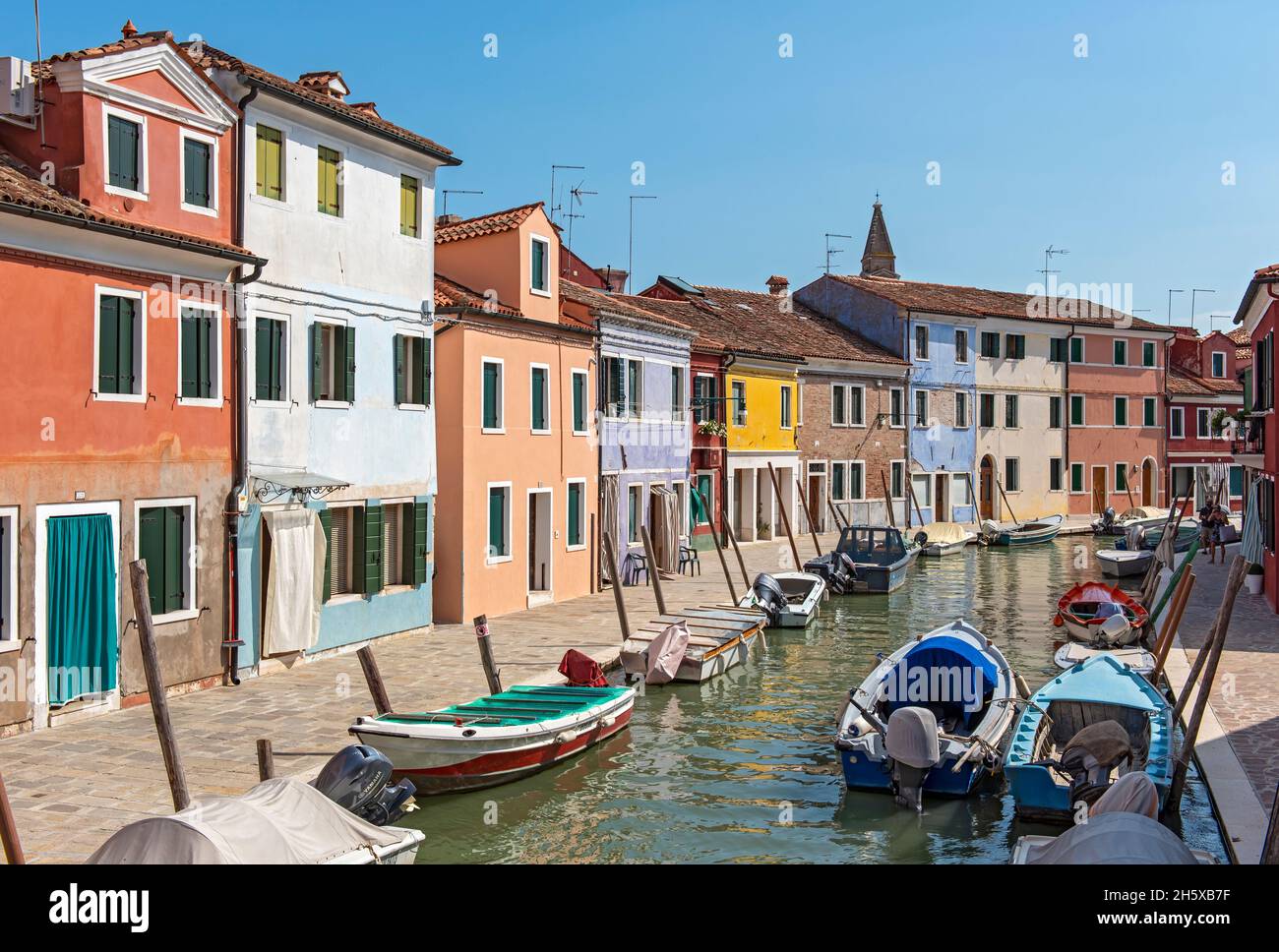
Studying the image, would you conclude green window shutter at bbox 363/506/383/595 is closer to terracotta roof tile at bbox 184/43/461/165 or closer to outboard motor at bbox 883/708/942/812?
terracotta roof tile at bbox 184/43/461/165

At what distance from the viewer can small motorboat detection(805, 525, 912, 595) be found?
29266 mm

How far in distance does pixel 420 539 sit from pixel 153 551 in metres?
5.95

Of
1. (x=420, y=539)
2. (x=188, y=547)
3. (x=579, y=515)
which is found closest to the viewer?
(x=188, y=547)

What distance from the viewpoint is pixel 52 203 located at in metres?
13.0

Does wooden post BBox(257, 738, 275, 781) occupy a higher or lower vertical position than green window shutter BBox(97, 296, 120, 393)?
lower

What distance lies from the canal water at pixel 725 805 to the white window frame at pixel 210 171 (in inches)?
323

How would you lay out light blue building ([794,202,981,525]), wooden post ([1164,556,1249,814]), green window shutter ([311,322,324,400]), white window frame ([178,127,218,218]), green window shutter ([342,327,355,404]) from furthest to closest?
light blue building ([794,202,981,525]) → green window shutter ([342,327,355,404]) → green window shutter ([311,322,324,400]) → white window frame ([178,127,218,218]) → wooden post ([1164,556,1249,814])

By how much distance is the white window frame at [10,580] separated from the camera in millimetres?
12531

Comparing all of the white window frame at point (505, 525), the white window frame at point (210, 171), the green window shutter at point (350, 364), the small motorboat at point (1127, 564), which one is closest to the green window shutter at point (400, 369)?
the green window shutter at point (350, 364)


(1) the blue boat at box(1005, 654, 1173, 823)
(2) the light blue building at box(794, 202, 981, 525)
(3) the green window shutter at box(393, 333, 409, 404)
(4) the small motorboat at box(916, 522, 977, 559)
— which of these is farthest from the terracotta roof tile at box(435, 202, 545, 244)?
(2) the light blue building at box(794, 202, 981, 525)

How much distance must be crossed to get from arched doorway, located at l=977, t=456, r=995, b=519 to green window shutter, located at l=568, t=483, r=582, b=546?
27.1 m

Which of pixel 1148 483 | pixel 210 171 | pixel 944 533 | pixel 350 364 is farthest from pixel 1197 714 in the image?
pixel 1148 483

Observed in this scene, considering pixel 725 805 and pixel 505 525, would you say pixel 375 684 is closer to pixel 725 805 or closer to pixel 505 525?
pixel 725 805
